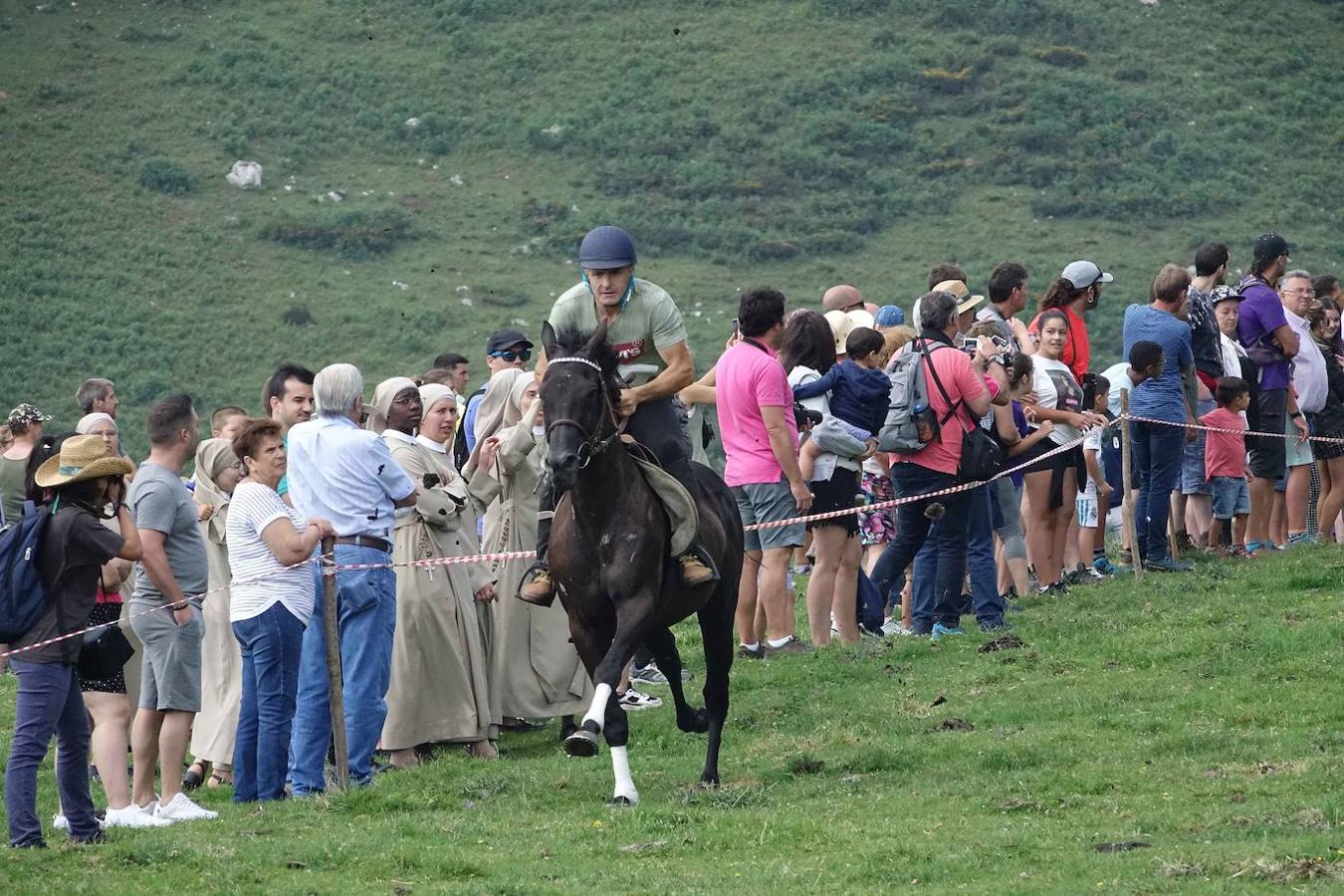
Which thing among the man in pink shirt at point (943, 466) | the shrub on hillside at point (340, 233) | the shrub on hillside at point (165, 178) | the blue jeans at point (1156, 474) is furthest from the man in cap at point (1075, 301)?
the shrub on hillside at point (165, 178)

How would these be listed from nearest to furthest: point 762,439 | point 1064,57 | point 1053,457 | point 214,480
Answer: point 214,480 < point 762,439 < point 1053,457 < point 1064,57

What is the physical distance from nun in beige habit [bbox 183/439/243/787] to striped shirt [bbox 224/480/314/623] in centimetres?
191

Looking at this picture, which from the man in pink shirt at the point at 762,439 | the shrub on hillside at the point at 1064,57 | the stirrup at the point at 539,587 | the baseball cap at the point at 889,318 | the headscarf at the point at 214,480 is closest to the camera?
the stirrup at the point at 539,587

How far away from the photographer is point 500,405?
44.3 feet

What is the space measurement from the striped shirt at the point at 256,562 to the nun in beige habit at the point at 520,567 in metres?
2.49

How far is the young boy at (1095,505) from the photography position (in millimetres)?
16609

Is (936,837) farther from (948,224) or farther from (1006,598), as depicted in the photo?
(948,224)

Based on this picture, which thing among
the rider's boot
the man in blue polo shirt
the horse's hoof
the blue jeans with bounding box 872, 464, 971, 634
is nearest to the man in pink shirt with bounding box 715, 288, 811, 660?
the blue jeans with bounding box 872, 464, 971, 634

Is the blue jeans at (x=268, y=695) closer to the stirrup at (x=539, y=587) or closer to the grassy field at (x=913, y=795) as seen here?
the grassy field at (x=913, y=795)

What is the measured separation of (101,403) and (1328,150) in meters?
77.6

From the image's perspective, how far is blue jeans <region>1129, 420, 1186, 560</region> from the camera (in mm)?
16281

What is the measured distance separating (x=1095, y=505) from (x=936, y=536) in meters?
3.54

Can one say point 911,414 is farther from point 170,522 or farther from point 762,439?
point 170,522

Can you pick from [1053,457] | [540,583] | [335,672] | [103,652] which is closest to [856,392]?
[1053,457]
